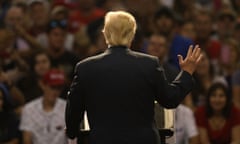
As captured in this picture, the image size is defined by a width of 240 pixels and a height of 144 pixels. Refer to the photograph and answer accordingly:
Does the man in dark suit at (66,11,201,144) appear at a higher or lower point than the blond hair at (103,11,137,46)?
lower

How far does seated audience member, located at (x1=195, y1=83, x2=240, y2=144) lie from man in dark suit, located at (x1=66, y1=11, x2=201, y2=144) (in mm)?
3708

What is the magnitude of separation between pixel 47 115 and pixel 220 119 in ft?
6.05

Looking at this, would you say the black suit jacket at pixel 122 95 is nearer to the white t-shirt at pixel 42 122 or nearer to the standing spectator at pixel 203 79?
the white t-shirt at pixel 42 122

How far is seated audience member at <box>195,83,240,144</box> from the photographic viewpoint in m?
9.38

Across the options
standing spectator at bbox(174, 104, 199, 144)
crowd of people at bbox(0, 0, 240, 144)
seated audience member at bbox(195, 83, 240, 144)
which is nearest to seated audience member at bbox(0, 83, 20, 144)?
crowd of people at bbox(0, 0, 240, 144)

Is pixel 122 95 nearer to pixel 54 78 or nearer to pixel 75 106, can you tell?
pixel 75 106

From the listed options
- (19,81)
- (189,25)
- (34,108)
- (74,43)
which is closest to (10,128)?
(34,108)

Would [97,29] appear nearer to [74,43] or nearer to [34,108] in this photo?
[74,43]

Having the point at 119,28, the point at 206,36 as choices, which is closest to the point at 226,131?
the point at 206,36

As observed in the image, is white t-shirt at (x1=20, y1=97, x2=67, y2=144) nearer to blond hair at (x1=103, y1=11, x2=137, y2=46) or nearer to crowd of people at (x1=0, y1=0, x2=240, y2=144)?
crowd of people at (x1=0, y1=0, x2=240, y2=144)

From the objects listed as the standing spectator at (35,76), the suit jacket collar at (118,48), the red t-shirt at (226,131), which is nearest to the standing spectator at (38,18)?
the standing spectator at (35,76)

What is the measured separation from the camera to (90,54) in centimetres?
1022

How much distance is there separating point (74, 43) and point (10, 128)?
209 centimetres

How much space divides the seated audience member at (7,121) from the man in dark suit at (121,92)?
131 inches
